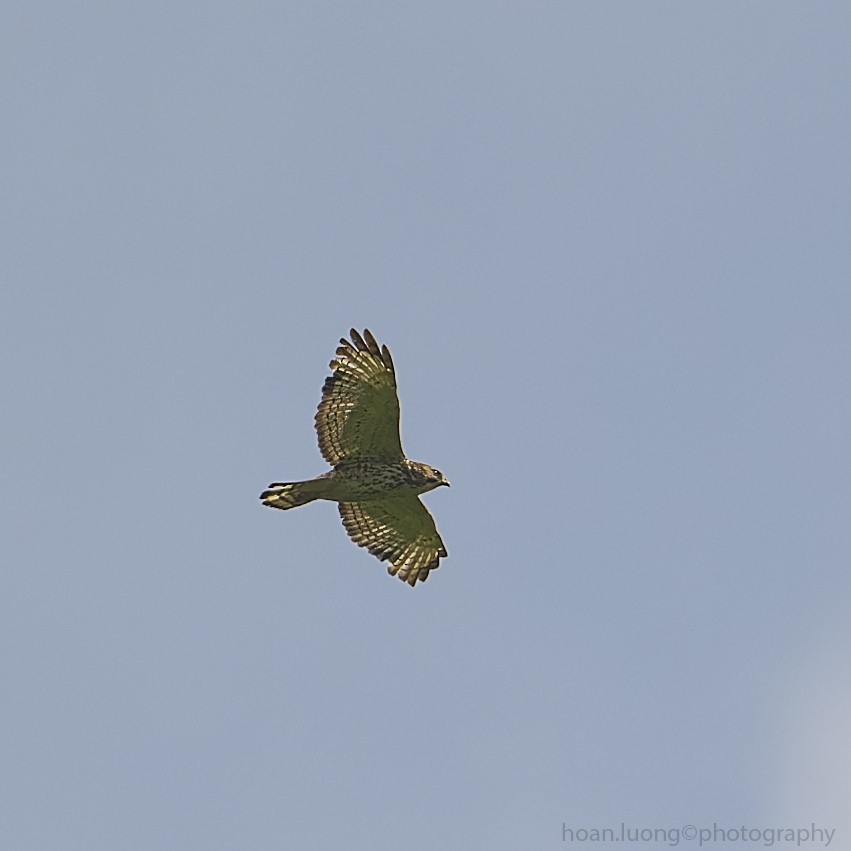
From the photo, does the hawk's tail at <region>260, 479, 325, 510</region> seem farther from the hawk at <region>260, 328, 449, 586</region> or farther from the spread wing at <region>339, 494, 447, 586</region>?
the spread wing at <region>339, 494, 447, 586</region>

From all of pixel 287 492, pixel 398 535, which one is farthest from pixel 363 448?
pixel 398 535

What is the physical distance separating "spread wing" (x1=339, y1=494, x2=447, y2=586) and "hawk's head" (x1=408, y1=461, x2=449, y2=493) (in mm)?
1150

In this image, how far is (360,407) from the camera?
27.4 metres

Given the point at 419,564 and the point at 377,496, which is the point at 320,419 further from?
the point at 419,564

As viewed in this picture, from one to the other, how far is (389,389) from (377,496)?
81.5 inches

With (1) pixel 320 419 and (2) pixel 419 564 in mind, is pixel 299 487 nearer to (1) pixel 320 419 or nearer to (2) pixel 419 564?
(1) pixel 320 419

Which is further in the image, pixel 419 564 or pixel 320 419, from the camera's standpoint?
pixel 419 564

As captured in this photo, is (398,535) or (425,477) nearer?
(425,477)

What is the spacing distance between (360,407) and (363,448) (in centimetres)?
79

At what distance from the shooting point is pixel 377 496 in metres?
28.2

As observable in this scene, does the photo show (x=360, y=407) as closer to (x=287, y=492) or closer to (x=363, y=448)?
(x=363, y=448)

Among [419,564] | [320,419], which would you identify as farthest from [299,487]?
[419,564]

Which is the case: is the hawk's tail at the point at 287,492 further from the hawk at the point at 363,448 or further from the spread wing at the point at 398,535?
the spread wing at the point at 398,535

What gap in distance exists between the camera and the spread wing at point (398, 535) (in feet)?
96.1
